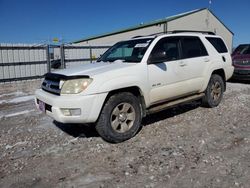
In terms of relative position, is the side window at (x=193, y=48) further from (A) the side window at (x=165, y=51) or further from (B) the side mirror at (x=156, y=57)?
(B) the side mirror at (x=156, y=57)

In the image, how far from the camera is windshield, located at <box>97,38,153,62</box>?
469 cm

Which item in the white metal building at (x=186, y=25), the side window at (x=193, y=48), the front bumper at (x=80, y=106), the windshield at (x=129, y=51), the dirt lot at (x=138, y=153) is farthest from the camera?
the white metal building at (x=186, y=25)

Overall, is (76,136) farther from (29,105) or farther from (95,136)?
(29,105)

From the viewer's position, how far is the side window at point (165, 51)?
462cm

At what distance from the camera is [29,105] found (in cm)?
735

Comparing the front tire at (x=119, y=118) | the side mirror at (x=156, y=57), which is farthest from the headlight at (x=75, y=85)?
the side mirror at (x=156, y=57)

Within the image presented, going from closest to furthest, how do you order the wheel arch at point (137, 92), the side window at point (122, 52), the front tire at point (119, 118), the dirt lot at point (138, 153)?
the dirt lot at point (138, 153)
the front tire at point (119, 118)
the wheel arch at point (137, 92)
the side window at point (122, 52)

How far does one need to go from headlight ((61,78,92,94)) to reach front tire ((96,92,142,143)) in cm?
47

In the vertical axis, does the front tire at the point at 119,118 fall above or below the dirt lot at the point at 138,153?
above

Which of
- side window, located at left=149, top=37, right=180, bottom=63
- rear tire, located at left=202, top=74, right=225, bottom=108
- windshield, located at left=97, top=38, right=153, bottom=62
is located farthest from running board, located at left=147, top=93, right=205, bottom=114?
windshield, located at left=97, top=38, right=153, bottom=62

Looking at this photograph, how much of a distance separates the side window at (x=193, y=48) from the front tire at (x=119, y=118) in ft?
5.85

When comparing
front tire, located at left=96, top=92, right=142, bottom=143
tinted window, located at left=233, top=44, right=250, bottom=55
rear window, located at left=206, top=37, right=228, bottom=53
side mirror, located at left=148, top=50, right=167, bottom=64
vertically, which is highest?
tinted window, located at left=233, top=44, right=250, bottom=55

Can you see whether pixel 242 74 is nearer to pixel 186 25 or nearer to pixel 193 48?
pixel 193 48

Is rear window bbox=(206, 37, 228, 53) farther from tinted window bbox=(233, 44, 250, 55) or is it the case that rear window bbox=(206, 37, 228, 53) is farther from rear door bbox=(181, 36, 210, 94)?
tinted window bbox=(233, 44, 250, 55)
